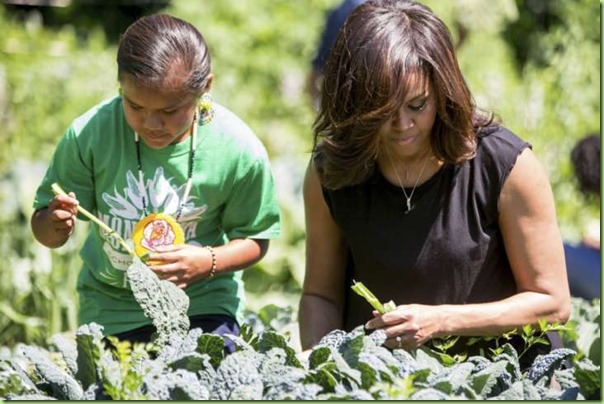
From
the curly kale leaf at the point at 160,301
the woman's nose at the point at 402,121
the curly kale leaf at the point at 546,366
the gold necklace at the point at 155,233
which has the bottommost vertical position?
the curly kale leaf at the point at 546,366

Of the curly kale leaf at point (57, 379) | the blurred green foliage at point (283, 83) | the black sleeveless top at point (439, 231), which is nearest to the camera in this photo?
the curly kale leaf at point (57, 379)

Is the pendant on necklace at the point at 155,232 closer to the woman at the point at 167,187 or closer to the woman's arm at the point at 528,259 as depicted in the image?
the woman at the point at 167,187

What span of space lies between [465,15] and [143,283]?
19.6 feet

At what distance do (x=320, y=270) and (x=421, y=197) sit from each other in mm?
348

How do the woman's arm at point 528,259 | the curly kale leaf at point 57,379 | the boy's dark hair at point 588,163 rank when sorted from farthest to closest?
1. the boy's dark hair at point 588,163
2. the woman's arm at point 528,259
3. the curly kale leaf at point 57,379

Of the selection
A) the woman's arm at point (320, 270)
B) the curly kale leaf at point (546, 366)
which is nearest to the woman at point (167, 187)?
the woman's arm at point (320, 270)

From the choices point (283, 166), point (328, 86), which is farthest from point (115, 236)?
point (283, 166)

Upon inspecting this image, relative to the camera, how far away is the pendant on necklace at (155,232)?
2.76 metres

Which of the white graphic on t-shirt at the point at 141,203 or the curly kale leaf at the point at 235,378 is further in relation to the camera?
the white graphic on t-shirt at the point at 141,203

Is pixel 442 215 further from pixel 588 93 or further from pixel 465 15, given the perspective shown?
pixel 465 15

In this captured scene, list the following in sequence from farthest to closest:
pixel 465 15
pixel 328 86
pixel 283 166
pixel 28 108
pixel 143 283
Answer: pixel 465 15 → pixel 28 108 → pixel 283 166 → pixel 328 86 → pixel 143 283

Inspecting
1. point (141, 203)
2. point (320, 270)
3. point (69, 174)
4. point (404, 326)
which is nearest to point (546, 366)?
point (404, 326)

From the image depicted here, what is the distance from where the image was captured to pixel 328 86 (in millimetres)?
2588

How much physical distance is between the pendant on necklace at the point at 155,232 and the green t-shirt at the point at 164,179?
88mm
